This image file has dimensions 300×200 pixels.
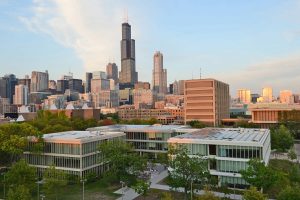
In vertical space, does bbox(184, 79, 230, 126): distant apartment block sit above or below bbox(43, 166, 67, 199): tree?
above

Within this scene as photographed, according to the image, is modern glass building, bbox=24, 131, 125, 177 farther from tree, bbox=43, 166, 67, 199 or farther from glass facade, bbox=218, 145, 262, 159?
glass facade, bbox=218, 145, 262, 159

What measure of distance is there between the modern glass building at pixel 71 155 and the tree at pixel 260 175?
33.7 m

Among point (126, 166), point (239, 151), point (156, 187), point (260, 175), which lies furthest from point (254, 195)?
point (126, 166)

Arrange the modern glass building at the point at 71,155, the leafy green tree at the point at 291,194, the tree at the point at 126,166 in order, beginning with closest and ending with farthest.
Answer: the leafy green tree at the point at 291,194 < the tree at the point at 126,166 < the modern glass building at the point at 71,155

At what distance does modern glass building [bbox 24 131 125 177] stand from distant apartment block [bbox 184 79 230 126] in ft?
325

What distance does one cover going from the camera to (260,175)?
51812mm

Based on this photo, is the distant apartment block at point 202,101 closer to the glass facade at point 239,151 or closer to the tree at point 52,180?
the glass facade at point 239,151

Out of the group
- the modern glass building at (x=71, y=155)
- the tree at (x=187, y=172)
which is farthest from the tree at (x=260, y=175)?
the modern glass building at (x=71, y=155)

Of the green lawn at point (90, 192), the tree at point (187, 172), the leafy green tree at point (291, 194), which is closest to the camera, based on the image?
the leafy green tree at point (291, 194)

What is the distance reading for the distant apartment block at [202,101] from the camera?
556ft

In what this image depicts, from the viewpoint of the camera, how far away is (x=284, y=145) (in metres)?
101

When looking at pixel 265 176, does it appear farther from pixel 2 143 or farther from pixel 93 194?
pixel 2 143

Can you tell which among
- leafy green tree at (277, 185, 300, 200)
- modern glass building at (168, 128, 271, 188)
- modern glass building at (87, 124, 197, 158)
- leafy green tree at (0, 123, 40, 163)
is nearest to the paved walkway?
modern glass building at (168, 128, 271, 188)

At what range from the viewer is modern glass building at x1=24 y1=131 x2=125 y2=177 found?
71.2 m
